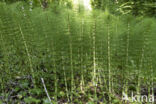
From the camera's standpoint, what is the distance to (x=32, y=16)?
1.55 m

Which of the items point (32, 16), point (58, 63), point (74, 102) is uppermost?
point (32, 16)

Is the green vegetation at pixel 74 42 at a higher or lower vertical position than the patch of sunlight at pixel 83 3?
lower

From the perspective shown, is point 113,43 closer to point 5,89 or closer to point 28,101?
point 28,101

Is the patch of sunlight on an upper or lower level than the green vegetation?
upper

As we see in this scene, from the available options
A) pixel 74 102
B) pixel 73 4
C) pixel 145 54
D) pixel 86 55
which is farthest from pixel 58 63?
pixel 145 54

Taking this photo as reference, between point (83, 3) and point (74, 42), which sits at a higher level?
point (83, 3)

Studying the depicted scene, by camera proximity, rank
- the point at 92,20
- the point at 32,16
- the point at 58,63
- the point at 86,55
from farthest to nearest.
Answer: the point at 58,63, the point at 86,55, the point at 32,16, the point at 92,20

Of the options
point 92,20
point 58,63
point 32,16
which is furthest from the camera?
point 58,63

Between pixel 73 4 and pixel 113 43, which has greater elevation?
pixel 73 4

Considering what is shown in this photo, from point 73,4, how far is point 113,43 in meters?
0.61

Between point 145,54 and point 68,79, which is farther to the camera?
point 68,79

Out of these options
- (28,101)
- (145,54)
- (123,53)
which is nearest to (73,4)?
(123,53)

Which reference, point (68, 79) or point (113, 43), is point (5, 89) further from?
point (113, 43)

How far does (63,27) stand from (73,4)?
0.26m
